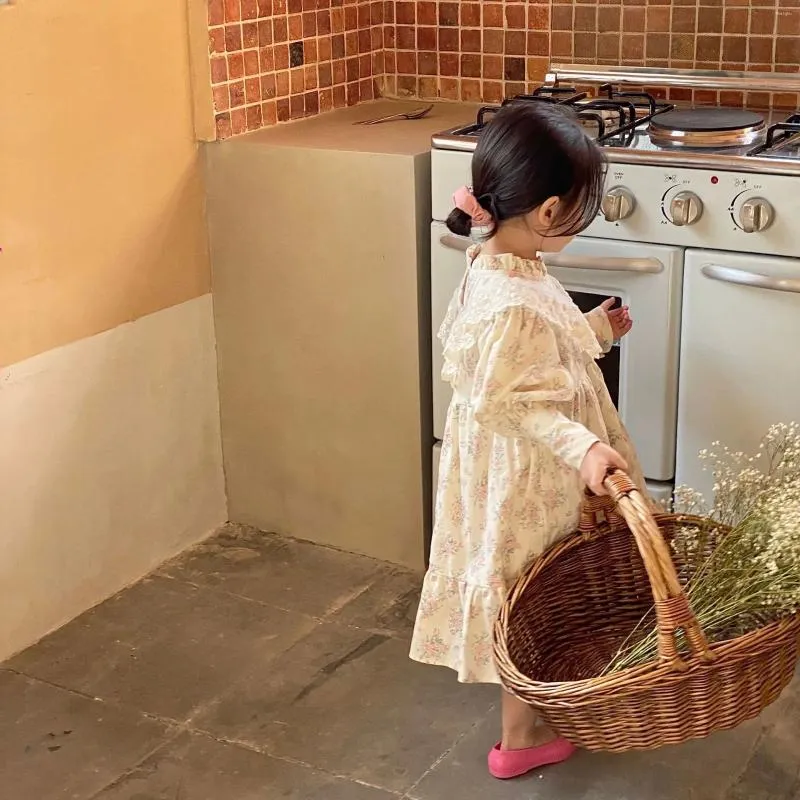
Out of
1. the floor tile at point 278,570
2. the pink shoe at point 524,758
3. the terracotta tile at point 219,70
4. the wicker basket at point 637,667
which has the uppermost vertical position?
the terracotta tile at point 219,70

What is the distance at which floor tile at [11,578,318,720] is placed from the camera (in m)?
2.46

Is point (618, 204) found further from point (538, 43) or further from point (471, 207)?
point (538, 43)

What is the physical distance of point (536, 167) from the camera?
1.94 meters

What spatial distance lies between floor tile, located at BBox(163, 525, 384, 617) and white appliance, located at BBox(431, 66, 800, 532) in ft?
2.47

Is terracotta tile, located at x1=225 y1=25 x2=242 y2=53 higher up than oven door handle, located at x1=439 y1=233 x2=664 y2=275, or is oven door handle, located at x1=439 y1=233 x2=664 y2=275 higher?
terracotta tile, located at x1=225 y1=25 x2=242 y2=53

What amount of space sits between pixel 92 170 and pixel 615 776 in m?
1.52

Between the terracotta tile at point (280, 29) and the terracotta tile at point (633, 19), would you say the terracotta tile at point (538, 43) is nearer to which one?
the terracotta tile at point (633, 19)

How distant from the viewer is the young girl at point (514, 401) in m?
1.94

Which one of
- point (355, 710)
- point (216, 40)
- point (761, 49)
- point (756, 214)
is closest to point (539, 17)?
point (761, 49)

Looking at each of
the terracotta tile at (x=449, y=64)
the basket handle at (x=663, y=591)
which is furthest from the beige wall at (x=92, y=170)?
the basket handle at (x=663, y=591)

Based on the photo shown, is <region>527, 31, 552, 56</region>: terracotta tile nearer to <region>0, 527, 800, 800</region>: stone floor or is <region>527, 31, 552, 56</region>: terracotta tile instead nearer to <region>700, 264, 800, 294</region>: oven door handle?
<region>700, 264, 800, 294</region>: oven door handle

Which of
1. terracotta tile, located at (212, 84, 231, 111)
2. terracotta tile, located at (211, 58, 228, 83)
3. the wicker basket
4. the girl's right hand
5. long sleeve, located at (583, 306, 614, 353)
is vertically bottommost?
the wicker basket

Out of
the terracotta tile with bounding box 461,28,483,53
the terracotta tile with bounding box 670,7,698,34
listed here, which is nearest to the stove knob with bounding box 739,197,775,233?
the terracotta tile with bounding box 670,7,698,34

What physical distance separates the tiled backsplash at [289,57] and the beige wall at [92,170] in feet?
0.30
